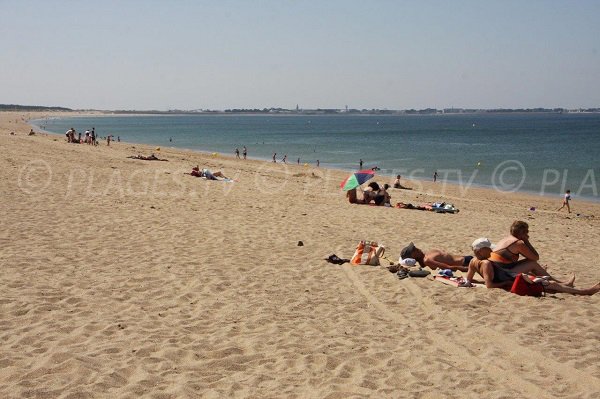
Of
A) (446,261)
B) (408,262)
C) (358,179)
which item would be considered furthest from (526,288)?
(358,179)

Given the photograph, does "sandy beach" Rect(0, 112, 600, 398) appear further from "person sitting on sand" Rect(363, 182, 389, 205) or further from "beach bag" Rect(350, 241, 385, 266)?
"person sitting on sand" Rect(363, 182, 389, 205)

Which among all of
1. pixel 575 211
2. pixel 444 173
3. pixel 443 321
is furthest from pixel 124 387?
pixel 444 173

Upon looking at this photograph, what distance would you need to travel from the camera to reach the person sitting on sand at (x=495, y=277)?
7418 millimetres

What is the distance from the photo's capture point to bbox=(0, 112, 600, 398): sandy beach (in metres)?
4.66

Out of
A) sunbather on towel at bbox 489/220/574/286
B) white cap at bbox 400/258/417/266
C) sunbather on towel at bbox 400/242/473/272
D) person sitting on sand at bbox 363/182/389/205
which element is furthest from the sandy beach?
person sitting on sand at bbox 363/182/389/205

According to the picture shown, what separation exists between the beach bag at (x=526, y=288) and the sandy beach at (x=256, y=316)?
15 centimetres

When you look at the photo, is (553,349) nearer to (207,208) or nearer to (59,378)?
(59,378)

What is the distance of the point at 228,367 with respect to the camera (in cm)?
491

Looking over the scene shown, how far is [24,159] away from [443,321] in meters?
18.6

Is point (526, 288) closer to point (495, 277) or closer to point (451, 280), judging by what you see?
point (495, 277)

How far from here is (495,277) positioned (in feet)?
24.9

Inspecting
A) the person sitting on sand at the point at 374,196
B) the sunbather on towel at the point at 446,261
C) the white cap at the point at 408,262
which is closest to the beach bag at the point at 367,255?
the white cap at the point at 408,262

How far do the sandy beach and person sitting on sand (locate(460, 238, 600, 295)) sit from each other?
0.16 meters

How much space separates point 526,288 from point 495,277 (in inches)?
17.6
